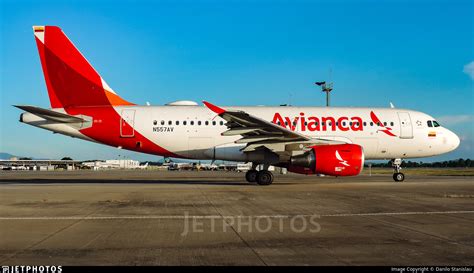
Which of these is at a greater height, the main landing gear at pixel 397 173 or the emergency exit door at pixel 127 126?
the emergency exit door at pixel 127 126

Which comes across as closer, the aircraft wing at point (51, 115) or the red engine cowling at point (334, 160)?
the red engine cowling at point (334, 160)

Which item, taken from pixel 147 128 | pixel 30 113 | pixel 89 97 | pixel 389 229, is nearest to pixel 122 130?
pixel 147 128

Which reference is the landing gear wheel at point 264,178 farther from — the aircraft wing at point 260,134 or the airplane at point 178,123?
the aircraft wing at point 260,134

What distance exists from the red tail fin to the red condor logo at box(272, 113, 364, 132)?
8.97 m

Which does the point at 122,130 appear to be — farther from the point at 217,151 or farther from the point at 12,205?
the point at 12,205

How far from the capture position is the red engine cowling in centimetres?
1728

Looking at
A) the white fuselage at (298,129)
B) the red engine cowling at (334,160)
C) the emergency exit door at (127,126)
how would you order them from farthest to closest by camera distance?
the white fuselage at (298,129), the emergency exit door at (127,126), the red engine cowling at (334,160)

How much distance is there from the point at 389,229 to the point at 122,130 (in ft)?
50.9

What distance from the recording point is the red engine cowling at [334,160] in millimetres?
17281

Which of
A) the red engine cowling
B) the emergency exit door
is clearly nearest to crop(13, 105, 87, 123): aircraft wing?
the emergency exit door

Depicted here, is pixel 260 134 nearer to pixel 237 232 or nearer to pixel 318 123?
pixel 318 123

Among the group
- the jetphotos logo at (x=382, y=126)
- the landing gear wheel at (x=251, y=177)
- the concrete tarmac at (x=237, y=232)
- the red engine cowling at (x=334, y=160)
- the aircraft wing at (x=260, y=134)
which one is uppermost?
the jetphotos logo at (x=382, y=126)

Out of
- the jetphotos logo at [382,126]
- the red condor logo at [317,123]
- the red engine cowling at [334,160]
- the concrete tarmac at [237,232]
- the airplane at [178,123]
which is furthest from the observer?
the jetphotos logo at [382,126]

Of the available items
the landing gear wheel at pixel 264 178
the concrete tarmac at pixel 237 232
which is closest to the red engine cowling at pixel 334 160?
the landing gear wheel at pixel 264 178
